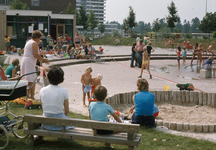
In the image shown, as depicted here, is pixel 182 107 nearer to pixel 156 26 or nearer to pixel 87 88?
pixel 87 88

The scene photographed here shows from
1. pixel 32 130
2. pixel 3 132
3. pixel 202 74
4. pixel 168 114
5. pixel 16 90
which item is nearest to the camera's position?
pixel 32 130

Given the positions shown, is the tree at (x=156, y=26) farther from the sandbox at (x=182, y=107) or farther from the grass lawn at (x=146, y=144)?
the grass lawn at (x=146, y=144)

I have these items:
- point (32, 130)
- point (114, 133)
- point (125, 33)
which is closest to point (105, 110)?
point (114, 133)

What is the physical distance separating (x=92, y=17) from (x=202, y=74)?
5074 centimetres

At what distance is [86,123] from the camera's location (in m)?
4.04

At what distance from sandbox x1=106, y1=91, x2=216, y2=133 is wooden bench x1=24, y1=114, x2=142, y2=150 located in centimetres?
209

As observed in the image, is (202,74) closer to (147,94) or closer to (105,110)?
(147,94)

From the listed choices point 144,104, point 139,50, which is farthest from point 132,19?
point 144,104

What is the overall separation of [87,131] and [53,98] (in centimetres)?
77

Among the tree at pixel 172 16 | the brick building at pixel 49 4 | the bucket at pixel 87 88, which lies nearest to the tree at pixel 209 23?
the tree at pixel 172 16

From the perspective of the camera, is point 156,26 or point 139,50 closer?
point 139,50

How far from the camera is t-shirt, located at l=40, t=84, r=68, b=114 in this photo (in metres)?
4.28

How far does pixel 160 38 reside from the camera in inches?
1614

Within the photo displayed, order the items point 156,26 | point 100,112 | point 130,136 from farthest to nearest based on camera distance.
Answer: point 156,26 < point 100,112 < point 130,136
